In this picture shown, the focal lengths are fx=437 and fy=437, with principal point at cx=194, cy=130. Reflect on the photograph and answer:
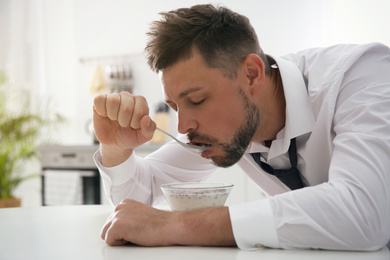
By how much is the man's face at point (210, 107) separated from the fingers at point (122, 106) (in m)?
0.09

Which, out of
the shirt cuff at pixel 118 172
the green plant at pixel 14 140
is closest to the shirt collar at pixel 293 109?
the shirt cuff at pixel 118 172

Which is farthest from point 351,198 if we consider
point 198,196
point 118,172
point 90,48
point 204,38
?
point 90,48

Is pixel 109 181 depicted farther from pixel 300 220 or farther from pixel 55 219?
pixel 300 220

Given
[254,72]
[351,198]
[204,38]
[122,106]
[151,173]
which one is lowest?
[151,173]

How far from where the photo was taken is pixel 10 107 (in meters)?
4.93

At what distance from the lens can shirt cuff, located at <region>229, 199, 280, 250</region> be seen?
0.87 meters

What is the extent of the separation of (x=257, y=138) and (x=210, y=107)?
0.85ft

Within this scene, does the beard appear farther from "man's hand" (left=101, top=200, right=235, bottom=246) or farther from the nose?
"man's hand" (left=101, top=200, right=235, bottom=246)

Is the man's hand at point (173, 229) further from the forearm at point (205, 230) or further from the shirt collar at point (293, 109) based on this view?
the shirt collar at point (293, 109)

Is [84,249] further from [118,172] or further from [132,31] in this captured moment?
[132,31]

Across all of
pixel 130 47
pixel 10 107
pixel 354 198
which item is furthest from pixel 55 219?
pixel 10 107

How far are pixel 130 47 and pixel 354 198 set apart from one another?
3683mm

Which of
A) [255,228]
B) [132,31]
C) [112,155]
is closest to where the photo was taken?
[255,228]

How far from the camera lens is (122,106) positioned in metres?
1.28
